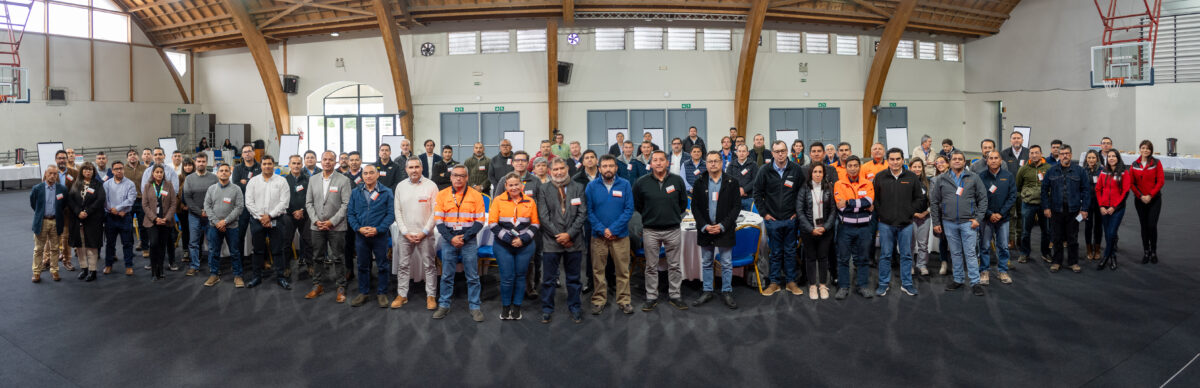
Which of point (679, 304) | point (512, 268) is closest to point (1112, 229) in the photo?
point (679, 304)

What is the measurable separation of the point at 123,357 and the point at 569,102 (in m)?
12.3

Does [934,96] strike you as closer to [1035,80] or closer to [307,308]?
[1035,80]

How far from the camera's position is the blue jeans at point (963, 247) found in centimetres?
545

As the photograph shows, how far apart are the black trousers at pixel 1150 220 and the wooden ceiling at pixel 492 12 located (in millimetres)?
8659

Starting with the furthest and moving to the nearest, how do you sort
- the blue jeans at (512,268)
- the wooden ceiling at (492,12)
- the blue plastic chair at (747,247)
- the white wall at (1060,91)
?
the white wall at (1060,91) < the wooden ceiling at (492,12) < the blue plastic chair at (747,247) < the blue jeans at (512,268)

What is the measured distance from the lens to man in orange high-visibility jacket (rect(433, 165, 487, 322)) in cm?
488

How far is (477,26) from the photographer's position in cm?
1536

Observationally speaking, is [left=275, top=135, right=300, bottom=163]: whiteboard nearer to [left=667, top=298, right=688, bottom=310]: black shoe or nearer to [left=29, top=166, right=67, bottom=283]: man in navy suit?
[left=29, top=166, right=67, bottom=283]: man in navy suit

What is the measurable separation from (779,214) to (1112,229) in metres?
3.78

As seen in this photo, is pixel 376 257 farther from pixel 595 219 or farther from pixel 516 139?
pixel 516 139

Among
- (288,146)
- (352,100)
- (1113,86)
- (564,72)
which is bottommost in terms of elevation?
(288,146)

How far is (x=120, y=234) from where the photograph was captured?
6.45 meters

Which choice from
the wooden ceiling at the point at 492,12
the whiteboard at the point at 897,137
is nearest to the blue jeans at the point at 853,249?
the wooden ceiling at the point at 492,12

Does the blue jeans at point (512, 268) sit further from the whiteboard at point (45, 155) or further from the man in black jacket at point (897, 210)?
the whiteboard at point (45, 155)
